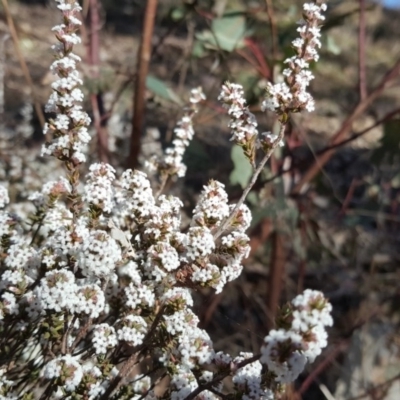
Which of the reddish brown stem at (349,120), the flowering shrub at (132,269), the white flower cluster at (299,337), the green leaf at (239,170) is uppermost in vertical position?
the reddish brown stem at (349,120)

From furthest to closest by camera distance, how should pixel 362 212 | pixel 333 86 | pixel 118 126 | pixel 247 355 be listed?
pixel 333 86
pixel 118 126
pixel 362 212
pixel 247 355

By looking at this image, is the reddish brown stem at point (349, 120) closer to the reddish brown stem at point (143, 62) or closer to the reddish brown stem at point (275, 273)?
the reddish brown stem at point (275, 273)

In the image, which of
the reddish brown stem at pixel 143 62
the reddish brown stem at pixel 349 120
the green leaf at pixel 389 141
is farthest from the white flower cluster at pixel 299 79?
the green leaf at pixel 389 141

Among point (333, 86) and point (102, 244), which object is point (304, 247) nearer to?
point (102, 244)

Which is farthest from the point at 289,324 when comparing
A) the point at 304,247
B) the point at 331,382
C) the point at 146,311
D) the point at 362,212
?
the point at 331,382

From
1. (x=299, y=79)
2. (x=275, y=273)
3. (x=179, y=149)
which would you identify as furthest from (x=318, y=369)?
(x=299, y=79)

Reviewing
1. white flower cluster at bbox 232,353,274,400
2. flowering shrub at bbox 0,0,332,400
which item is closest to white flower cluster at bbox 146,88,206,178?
flowering shrub at bbox 0,0,332,400

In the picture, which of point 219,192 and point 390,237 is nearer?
point 219,192
